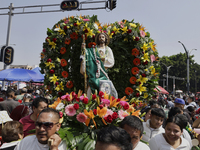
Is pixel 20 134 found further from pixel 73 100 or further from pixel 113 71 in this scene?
pixel 113 71

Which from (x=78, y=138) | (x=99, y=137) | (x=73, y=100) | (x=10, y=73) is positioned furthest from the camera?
(x=10, y=73)

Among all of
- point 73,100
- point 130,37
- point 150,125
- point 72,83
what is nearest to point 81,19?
point 130,37

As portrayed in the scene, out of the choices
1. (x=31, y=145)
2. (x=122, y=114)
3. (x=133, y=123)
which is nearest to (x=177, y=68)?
(x=122, y=114)

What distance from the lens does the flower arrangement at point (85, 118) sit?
270cm

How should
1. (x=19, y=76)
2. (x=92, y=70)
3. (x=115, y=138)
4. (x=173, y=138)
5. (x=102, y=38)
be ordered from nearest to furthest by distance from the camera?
1. (x=115, y=138)
2. (x=173, y=138)
3. (x=92, y=70)
4. (x=102, y=38)
5. (x=19, y=76)

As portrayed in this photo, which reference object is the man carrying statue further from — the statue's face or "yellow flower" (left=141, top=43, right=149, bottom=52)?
"yellow flower" (left=141, top=43, right=149, bottom=52)

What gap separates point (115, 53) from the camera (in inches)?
284

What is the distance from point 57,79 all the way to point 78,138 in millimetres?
3908

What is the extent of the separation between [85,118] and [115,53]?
15.1 ft

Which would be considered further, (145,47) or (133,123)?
(145,47)

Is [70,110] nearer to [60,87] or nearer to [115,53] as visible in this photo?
[60,87]

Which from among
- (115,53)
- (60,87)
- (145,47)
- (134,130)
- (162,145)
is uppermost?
(145,47)

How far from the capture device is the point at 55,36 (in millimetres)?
6641

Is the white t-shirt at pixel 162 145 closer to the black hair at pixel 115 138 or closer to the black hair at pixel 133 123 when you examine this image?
the black hair at pixel 133 123
